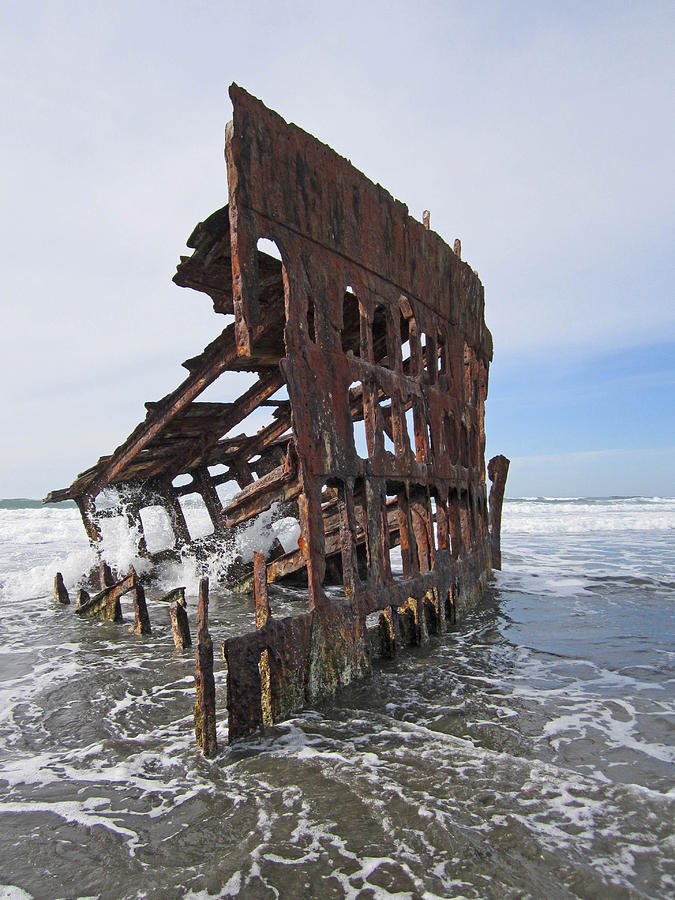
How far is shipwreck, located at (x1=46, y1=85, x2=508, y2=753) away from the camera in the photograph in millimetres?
3904

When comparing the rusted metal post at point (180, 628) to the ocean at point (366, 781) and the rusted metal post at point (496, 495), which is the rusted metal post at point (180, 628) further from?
the rusted metal post at point (496, 495)

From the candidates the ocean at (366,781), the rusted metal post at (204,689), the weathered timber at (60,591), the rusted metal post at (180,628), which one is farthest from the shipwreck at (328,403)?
the weathered timber at (60,591)

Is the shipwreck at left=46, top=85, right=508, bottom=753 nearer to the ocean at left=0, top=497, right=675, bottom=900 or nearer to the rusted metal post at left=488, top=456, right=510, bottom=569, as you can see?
the ocean at left=0, top=497, right=675, bottom=900

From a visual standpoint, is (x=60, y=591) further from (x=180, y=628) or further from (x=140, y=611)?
(x=180, y=628)

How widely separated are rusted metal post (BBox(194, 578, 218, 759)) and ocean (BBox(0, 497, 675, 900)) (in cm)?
12

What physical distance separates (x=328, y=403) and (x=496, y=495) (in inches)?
308

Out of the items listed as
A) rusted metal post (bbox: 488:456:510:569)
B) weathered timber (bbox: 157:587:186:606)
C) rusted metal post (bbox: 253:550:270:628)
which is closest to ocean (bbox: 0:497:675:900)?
rusted metal post (bbox: 253:550:270:628)

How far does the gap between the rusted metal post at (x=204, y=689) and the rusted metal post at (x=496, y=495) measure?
8.72 metres

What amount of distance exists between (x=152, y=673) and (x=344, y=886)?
3550 mm

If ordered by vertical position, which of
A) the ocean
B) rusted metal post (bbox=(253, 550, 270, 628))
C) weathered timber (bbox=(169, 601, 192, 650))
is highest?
rusted metal post (bbox=(253, 550, 270, 628))

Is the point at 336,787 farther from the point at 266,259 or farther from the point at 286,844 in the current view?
the point at 266,259

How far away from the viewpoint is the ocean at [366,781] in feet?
7.64

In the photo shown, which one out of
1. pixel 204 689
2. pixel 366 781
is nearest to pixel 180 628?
pixel 204 689

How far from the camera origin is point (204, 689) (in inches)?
124
